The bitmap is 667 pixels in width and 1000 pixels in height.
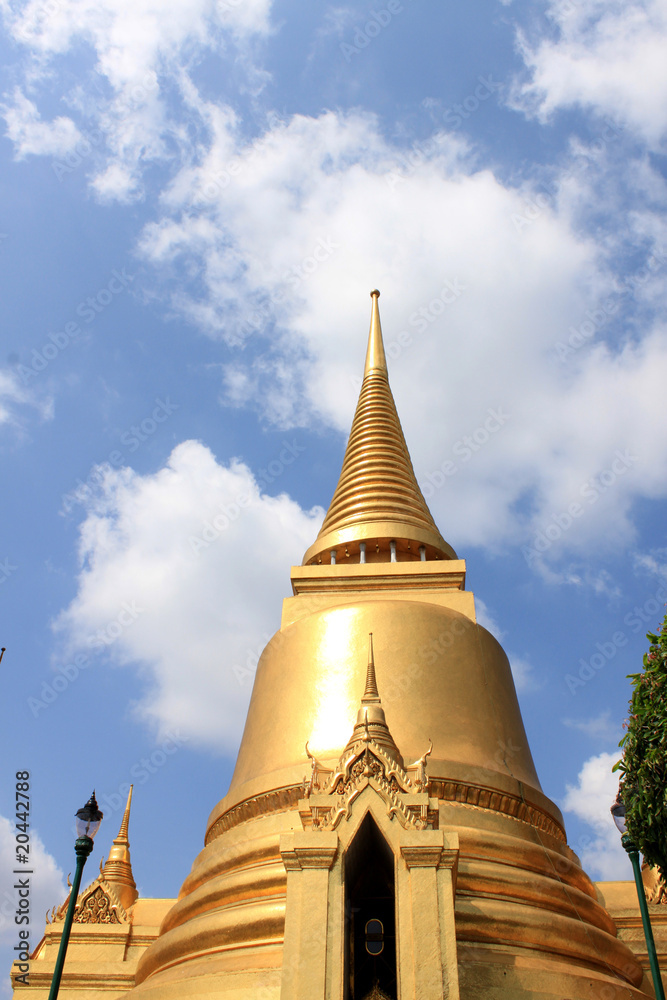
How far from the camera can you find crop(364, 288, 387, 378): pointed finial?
28.9m

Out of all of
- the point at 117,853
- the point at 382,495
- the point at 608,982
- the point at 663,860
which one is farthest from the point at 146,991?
the point at 382,495

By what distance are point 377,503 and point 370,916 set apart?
1282cm

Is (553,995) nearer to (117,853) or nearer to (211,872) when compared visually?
(211,872)

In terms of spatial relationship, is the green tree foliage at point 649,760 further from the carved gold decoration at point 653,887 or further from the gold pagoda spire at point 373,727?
→ the carved gold decoration at point 653,887

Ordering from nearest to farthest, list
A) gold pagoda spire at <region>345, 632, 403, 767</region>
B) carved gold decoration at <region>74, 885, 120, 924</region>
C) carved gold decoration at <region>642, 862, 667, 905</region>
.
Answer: gold pagoda spire at <region>345, 632, 403, 767</region>, carved gold decoration at <region>642, 862, 667, 905</region>, carved gold decoration at <region>74, 885, 120, 924</region>

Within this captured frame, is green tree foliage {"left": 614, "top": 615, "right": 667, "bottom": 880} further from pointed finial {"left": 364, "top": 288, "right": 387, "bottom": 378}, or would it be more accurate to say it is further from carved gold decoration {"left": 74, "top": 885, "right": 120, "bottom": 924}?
pointed finial {"left": 364, "top": 288, "right": 387, "bottom": 378}

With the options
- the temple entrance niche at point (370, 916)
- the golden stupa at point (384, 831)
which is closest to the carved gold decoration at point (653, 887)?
the golden stupa at point (384, 831)

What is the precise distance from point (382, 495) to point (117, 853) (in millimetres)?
11778

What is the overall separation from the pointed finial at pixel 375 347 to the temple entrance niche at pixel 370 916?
19.8 metres

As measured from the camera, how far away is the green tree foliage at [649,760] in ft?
32.3

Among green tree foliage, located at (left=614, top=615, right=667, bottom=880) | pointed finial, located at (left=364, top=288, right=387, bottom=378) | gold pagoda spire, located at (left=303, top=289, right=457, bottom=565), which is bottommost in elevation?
green tree foliage, located at (left=614, top=615, right=667, bottom=880)

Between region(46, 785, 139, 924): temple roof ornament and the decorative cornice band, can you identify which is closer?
the decorative cornice band

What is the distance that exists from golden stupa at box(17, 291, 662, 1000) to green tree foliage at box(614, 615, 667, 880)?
7.47ft

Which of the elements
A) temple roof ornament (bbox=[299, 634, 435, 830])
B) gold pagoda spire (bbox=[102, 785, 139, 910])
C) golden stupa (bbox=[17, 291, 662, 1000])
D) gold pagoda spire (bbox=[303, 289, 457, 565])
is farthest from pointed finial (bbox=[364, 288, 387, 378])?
temple roof ornament (bbox=[299, 634, 435, 830])
